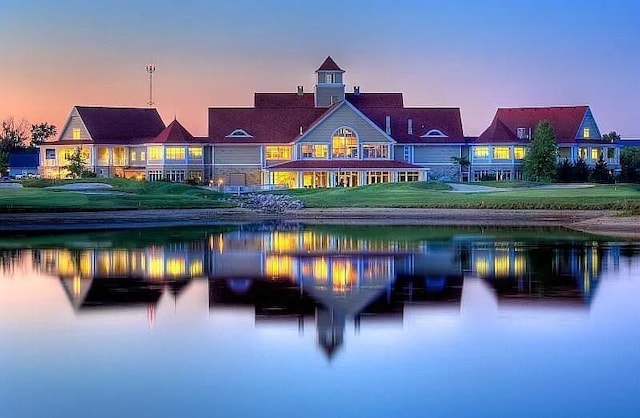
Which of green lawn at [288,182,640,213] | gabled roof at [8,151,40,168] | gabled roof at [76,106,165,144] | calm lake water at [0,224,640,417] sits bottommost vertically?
calm lake water at [0,224,640,417]

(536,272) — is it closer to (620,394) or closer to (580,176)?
(620,394)

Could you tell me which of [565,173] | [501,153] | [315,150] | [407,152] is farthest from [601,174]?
[315,150]

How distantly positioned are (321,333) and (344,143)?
5502cm

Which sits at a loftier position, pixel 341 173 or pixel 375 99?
pixel 375 99

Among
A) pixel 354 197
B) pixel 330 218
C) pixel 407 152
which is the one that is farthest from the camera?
pixel 407 152

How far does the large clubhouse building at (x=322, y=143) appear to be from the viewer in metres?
75.0

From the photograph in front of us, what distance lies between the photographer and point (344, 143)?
75375 mm

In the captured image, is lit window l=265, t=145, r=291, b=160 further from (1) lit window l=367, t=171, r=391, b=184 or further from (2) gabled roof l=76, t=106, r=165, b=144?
(2) gabled roof l=76, t=106, r=165, b=144

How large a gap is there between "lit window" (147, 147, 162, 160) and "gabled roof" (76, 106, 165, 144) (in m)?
4.11

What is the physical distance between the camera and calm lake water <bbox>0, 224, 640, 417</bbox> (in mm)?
15828

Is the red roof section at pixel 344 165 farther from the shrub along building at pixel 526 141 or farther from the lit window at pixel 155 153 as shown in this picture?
the lit window at pixel 155 153

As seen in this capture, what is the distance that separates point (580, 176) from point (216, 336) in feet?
188

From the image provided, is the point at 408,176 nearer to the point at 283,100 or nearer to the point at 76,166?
the point at 283,100

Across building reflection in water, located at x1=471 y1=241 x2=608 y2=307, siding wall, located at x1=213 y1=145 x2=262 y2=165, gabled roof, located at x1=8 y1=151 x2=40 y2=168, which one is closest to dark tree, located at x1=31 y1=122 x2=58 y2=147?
gabled roof, located at x1=8 y1=151 x2=40 y2=168
